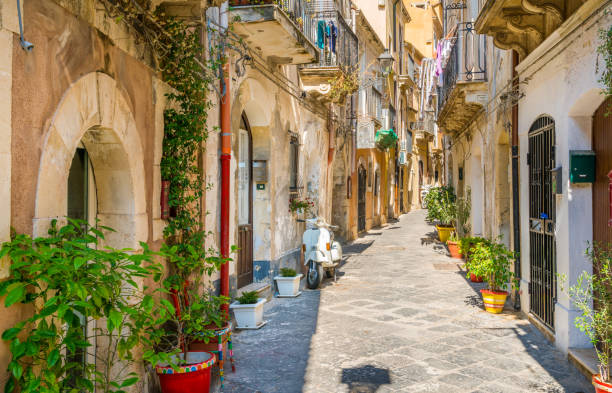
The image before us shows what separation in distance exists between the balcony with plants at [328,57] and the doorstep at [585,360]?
6.50m

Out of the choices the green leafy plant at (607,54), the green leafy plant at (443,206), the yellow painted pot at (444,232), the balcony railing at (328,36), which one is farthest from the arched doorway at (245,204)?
the yellow painted pot at (444,232)

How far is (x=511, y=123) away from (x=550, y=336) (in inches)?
123

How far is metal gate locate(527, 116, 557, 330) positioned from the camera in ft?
19.9

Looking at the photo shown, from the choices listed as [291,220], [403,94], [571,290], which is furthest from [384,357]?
[403,94]

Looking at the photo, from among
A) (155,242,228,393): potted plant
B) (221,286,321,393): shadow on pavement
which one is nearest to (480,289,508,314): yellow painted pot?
(221,286,321,393): shadow on pavement

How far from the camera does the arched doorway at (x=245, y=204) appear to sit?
321 inches

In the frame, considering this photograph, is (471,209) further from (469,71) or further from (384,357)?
(384,357)

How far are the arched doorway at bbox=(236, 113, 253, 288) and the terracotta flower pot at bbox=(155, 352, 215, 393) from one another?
3.83 metres

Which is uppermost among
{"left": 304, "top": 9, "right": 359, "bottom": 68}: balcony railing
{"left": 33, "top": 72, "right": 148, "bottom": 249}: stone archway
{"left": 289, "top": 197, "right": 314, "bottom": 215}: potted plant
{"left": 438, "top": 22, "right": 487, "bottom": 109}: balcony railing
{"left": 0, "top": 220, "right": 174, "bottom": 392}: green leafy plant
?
{"left": 304, "top": 9, "right": 359, "bottom": 68}: balcony railing

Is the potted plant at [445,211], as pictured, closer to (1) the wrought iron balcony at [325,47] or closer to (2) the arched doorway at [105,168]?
(1) the wrought iron balcony at [325,47]

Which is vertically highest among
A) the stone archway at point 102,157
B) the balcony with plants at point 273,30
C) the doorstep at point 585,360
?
the balcony with plants at point 273,30

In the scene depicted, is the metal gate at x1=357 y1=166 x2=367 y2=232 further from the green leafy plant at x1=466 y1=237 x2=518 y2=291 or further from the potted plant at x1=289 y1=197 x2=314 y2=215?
the green leafy plant at x1=466 y1=237 x2=518 y2=291

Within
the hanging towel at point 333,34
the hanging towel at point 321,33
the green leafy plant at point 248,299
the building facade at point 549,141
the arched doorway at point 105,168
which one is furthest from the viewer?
the hanging towel at point 333,34

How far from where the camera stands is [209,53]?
581cm
